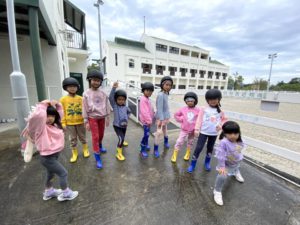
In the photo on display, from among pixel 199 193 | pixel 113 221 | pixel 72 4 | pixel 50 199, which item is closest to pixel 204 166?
pixel 199 193

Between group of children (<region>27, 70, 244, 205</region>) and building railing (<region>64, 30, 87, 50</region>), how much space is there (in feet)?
28.0

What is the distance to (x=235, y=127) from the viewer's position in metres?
1.74

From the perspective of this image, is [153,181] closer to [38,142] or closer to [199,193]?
[199,193]

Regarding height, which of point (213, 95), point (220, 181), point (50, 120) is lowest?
A: point (220, 181)

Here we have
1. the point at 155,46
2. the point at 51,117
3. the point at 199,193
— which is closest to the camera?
the point at 51,117

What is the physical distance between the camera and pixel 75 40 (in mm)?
9211

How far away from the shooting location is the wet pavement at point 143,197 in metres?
1.54

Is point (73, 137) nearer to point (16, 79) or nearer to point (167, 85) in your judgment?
point (16, 79)

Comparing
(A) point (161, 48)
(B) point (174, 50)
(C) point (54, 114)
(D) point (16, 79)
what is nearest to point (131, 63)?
(A) point (161, 48)

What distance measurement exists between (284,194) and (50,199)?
3.04 m

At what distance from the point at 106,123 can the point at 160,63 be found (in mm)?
22928

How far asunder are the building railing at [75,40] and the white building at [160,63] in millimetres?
9735

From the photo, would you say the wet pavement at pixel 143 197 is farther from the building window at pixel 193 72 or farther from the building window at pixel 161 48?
the building window at pixel 193 72

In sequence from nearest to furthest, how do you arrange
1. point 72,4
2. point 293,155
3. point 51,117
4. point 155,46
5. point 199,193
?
point 51,117 → point 199,193 → point 293,155 → point 72,4 → point 155,46
